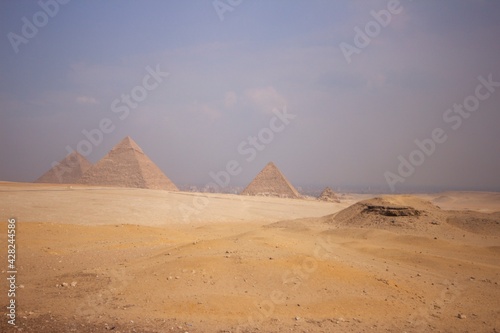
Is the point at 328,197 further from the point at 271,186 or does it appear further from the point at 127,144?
the point at 127,144

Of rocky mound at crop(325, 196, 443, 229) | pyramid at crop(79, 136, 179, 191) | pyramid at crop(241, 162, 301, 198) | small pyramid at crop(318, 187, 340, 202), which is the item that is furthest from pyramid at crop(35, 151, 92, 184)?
rocky mound at crop(325, 196, 443, 229)

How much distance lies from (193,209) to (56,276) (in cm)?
1717

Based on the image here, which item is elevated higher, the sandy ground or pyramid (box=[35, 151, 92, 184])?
the sandy ground

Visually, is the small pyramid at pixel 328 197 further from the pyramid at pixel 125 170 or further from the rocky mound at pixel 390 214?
the rocky mound at pixel 390 214

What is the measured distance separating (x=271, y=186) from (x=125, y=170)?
62.1ft

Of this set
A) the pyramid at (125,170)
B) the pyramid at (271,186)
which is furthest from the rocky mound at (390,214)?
the pyramid at (271,186)

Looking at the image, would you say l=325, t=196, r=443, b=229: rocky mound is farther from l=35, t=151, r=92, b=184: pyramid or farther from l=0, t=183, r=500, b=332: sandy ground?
l=35, t=151, r=92, b=184: pyramid

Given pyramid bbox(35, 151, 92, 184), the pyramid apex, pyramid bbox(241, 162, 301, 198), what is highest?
the pyramid apex

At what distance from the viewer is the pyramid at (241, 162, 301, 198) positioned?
46.6 meters

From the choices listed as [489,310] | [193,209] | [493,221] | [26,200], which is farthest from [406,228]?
[26,200]

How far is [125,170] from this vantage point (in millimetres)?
39844

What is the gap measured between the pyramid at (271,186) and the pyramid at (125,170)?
11.5 meters

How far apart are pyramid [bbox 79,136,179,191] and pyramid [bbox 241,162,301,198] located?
37.9 feet

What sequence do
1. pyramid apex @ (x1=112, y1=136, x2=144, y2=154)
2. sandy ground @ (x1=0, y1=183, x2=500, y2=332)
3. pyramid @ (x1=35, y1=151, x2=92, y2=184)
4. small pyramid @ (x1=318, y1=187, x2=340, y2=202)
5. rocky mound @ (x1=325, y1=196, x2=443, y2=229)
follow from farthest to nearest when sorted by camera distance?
small pyramid @ (x1=318, y1=187, x2=340, y2=202), pyramid @ (x1=35, y1=151, x2=92, y2=184), pyramid apex @ (x1=112, y1=136, x2=144, y2=154), rocky mound @ (x1=325, y1=196, x2=443, y2=229), sandy ground @ (x1=0, y1=183, x2=500, y2=332)
